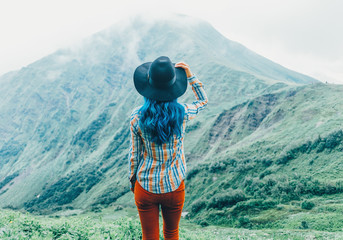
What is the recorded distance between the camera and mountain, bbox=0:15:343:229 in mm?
21516

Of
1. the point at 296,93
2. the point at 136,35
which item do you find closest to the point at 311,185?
the point at 296,93

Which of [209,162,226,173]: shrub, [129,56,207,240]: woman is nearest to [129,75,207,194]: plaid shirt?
[129,56,207,240]: woman

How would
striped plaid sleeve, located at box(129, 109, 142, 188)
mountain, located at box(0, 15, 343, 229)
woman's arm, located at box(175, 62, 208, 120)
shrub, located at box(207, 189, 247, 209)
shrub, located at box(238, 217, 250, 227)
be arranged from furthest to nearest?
mountain, located at box(0, 15, 343, 229)
shrub, located at box(207, 189, 247, 209)
shrub, located at box(238, 217, 250, 227)
woman's arm, located at box(175, 62, 208, 120)
striped plaid sleeve, located at box(129, 109, 142, 188)

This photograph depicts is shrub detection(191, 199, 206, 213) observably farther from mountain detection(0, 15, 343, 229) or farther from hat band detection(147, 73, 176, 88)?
hat band detection(147, 73, 176, 88)

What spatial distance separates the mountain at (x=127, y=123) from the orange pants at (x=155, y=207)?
44.7 ft

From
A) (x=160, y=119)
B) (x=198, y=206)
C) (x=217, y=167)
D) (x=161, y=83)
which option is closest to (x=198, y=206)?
(x=198, y=206)

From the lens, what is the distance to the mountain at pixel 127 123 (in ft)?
70.6

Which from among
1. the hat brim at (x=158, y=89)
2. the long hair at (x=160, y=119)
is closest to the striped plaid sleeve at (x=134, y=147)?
the long hair at (x=160, y=119)

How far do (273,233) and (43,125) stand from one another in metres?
132

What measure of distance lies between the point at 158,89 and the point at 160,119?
0.28 m

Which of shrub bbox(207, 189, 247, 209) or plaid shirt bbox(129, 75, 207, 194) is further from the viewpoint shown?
shrub bbox(207, 189, 247, 209)

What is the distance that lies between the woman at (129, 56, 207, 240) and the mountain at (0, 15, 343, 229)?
45.0 feet

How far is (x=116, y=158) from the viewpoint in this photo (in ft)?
231

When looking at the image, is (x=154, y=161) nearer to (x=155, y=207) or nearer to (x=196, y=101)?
(x=155, y=207)
